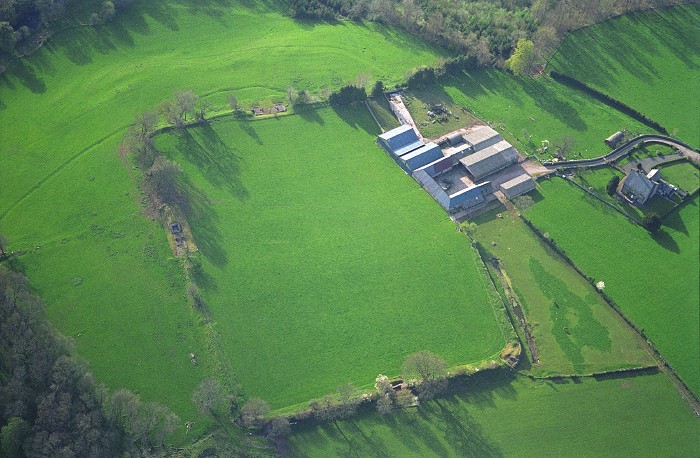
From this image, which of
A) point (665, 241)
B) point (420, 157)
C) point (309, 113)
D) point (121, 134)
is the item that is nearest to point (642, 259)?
point (665, 241)

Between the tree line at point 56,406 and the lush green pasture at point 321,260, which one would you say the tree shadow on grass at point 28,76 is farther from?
the tree line at point 56,406

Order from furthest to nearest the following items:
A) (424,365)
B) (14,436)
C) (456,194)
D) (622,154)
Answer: (622,154) → (456,194) → (424,365) → (14,436)

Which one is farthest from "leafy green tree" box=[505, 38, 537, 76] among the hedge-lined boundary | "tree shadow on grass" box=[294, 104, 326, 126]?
"tree shadow on grass" box=[294, 104, 326, 126]

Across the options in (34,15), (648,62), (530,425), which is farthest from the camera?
(648,62)

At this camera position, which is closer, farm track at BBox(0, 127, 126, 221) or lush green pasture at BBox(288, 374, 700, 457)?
lush green pasture at BBox(288, 374, 700, 457)

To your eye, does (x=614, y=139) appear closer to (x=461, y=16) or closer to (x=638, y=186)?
(x=638, y=186)

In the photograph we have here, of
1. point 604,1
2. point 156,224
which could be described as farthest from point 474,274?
point 604,1

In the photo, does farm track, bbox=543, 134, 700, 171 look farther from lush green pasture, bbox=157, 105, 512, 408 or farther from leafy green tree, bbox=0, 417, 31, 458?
leafy green tree, bbox=0, 417, 31, 458

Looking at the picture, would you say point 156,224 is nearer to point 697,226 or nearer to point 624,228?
point 624,228
